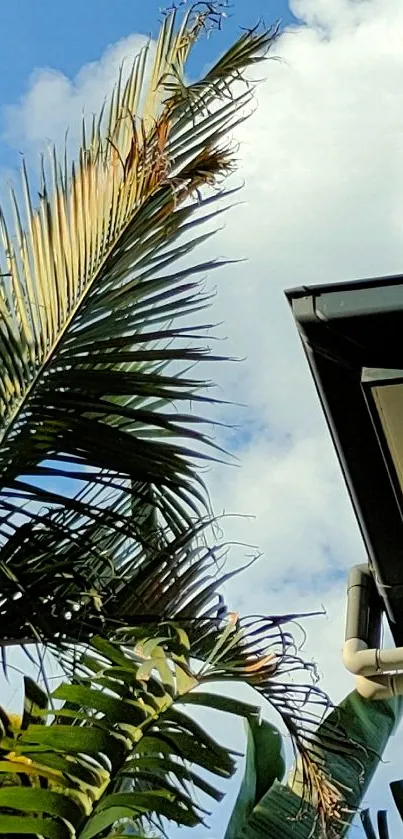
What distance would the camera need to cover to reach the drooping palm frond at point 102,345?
2.27 metres

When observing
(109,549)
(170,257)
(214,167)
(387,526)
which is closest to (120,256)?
(170,257)

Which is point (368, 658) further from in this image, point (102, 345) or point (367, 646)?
point (102, 345)

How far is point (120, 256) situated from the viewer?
2432mm

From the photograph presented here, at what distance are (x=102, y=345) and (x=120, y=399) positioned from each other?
23cm

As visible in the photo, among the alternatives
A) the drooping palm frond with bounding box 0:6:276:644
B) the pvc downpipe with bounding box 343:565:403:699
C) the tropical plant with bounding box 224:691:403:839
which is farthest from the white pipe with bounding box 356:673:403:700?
the tropical plant with bounding box 224:691:403:839

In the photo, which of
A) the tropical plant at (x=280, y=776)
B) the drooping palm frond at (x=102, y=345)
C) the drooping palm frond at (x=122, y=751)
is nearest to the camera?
the drooping palm frond at (x=122, y=751)

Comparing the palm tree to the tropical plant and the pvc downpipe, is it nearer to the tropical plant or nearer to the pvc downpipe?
the pvc downpipe

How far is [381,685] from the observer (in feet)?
9.09

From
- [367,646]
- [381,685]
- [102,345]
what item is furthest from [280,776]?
[102,345]

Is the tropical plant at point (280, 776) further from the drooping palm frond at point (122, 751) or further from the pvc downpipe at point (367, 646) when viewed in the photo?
the drooping palm frond at point (122, 751)

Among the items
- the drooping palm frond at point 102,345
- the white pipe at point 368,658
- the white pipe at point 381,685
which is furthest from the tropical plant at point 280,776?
the drooping palm frond at point 102,345

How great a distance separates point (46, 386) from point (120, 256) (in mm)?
357

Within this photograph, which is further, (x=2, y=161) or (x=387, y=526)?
(x=2, y=161)

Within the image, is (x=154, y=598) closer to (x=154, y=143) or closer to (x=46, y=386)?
(x=46, y=386)
